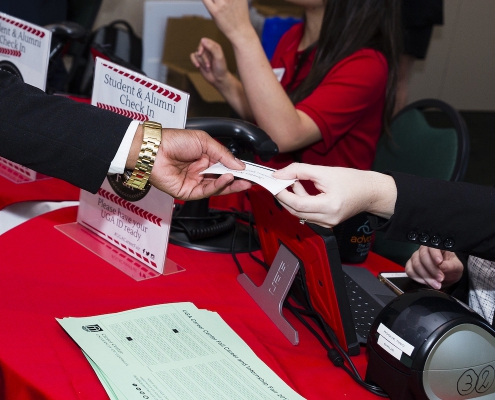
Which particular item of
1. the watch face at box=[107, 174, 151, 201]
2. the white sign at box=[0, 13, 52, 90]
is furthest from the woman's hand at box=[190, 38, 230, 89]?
the watch face at box=[107, 174, 151, 201]

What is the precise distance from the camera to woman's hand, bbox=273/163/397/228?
97 centimetres

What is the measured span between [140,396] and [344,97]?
1.20m

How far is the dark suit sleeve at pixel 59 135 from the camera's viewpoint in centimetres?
105

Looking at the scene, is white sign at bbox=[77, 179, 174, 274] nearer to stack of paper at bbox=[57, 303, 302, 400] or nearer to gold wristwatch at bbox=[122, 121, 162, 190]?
gold wristwatch at bbox=[122, 121, 162, 190]

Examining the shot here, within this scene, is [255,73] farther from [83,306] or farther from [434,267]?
[83,306]

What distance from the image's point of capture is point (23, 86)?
1.10 m

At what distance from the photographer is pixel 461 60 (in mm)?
5652

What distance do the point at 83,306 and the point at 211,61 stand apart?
4.00ft

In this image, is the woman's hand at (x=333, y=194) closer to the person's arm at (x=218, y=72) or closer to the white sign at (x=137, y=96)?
the white sign at (x=137, y=96)

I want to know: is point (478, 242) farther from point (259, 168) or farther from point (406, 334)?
point (259, 168)

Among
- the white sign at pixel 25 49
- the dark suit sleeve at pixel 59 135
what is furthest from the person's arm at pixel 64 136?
the white sign at pixel 25 49

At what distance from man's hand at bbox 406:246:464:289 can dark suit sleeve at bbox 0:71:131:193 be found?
0.63m

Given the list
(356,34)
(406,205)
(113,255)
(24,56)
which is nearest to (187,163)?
(113,255)

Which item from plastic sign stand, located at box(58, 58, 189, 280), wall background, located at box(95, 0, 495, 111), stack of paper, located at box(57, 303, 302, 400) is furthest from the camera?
wall background, located at box(95, 0, 495, 111)
